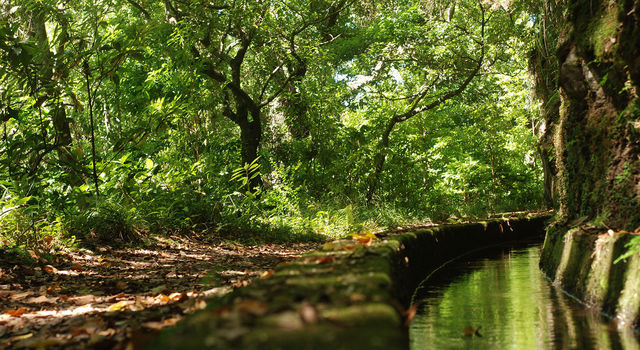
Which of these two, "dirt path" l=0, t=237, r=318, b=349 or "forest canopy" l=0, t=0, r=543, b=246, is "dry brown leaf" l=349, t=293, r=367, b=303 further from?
"forest canopy" l=0, t=0, r=543, b=246

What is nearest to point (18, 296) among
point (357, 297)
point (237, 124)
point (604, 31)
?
point (357, 297)

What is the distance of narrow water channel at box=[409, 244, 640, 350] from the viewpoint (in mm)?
3260

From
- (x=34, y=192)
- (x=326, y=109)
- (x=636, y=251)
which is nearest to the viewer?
(x=636, y=251)

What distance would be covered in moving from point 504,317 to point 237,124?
418 inches

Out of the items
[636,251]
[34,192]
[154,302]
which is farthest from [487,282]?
[34,192]

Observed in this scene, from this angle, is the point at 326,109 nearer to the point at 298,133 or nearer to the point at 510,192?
the point at 298,133

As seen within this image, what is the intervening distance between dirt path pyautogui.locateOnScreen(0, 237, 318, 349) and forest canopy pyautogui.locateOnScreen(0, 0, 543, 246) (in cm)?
75

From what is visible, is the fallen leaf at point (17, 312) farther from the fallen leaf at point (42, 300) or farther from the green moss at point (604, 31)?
the green moss at point (604, 31)

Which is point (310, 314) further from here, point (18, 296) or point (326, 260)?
point (18, 296)

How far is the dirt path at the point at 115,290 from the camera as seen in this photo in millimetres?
2686

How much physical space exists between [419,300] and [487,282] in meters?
1.05

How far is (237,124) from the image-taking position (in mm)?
13688

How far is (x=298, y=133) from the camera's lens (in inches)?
498

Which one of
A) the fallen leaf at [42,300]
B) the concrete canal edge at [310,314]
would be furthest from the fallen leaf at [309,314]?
the fallen leaf at [42,300]
